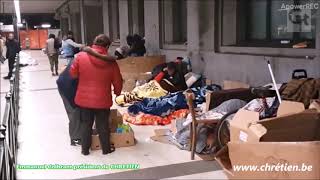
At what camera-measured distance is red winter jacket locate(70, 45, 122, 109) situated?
4434 millimetres

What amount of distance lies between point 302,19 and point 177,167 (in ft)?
12.6

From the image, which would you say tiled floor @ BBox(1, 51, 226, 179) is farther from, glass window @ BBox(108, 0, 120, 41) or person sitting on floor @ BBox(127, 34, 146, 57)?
glass window @ BBox(108, 0, 120, 41)

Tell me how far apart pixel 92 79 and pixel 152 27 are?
7.28 meters

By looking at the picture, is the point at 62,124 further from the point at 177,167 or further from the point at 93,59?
the point at 177,167

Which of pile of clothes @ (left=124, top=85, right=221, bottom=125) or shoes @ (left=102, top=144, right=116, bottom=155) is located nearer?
shoes @ (left=102, top=144, right=116, bottom=155)

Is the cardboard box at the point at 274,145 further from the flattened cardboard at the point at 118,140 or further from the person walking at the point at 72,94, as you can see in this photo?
the person walking at the point at 72,94

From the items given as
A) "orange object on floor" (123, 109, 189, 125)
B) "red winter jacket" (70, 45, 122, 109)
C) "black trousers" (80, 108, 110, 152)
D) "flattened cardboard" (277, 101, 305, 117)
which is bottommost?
"orange object on floor" (123, 109, 189, 125)

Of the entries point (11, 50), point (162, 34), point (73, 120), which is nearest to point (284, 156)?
point (73, 120)

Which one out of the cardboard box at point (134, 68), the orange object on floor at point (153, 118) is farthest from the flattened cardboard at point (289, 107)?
the cardboard box at point (134, 68)

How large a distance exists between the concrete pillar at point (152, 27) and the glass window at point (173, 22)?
0.53ft

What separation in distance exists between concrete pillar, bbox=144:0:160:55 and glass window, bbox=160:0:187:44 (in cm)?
16

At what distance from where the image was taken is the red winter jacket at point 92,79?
443 centimetres

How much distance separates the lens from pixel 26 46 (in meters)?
36.8

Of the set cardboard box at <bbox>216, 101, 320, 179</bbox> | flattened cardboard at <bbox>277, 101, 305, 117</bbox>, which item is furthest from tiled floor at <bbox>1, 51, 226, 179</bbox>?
flattened cardboard at <bbox>277, 101, 305, 117</bbox>
